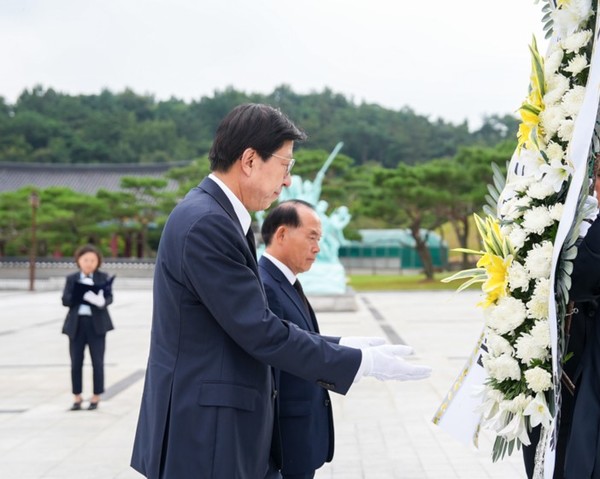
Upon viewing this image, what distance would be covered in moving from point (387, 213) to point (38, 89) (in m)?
44.1

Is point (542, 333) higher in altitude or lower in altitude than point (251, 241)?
lower

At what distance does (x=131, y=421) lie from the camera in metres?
6.18

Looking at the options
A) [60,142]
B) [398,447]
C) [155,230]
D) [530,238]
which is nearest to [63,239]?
[155,230]

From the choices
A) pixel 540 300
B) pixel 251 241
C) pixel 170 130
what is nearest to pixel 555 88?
A: pixel 540 300

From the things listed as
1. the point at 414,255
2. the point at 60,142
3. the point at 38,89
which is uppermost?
the point at 38,89

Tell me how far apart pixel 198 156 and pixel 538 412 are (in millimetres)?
53581

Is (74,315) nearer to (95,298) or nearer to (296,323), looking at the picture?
(95,298)

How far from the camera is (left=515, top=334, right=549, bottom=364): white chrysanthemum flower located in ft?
7.67

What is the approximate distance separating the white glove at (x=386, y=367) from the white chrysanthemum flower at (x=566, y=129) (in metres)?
0.83

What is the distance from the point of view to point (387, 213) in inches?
1152

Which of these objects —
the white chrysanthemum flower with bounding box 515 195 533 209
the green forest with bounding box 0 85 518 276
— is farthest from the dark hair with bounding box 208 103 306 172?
the green forest with bounding box 0 85 518 276

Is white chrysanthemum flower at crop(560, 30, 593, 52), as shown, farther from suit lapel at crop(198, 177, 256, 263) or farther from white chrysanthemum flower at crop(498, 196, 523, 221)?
suit lapel at crop(198, 177, 256, 263)

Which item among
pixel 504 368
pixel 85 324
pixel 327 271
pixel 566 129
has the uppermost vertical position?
pixel 566 129

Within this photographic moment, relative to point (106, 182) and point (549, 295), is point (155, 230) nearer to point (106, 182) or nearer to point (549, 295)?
point (106, 182)
